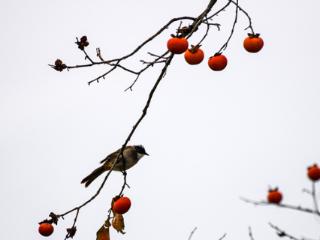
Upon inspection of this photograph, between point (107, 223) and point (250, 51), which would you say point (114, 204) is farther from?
point (250, 51)

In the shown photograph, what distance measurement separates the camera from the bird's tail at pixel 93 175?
7.63 meters

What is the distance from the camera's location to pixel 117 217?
5.35 meters

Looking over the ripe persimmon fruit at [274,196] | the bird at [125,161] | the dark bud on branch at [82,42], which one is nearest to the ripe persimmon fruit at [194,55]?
the dark bud on branch at [82,42]

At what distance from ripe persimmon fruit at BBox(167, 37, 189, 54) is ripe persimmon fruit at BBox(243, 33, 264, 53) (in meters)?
0.99

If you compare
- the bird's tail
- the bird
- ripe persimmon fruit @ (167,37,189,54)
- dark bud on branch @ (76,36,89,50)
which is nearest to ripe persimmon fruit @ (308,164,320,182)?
ripe persimmon fruit @ (167,37,189,54)

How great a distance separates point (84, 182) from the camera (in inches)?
299

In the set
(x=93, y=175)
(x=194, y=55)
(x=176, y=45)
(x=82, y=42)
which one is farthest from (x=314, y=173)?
(x=93, y=175)

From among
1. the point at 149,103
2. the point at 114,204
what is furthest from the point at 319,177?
the point at 114,204

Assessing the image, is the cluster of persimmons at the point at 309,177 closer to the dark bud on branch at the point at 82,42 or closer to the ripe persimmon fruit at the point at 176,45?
the ripe persimmon fruit at the point at 176,45

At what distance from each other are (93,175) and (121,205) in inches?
110

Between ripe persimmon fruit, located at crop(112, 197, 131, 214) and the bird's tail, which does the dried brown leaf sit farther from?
the bird's tail

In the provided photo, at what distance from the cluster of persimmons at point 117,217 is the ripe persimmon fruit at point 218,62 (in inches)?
62.7

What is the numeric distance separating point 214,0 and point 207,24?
305mm

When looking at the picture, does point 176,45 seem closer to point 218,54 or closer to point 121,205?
point 218,54
